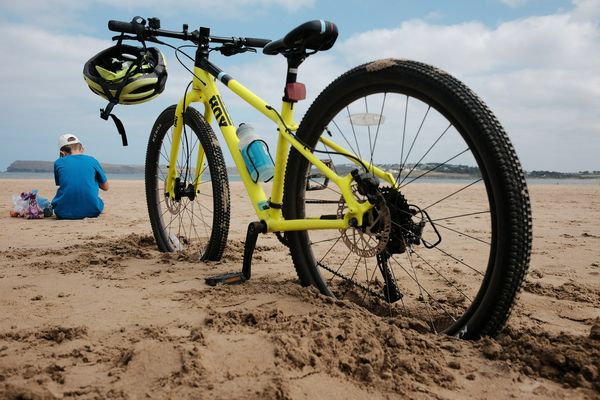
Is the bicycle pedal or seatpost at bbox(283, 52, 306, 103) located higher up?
seatpost at bbox(283, 52, 306, 103)

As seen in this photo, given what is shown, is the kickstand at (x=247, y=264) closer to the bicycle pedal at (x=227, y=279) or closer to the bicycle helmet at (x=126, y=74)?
the bicycle pedal at (x=227, y=279)

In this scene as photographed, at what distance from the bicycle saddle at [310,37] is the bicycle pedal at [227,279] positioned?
1387mm

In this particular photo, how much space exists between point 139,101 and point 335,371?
303 cm

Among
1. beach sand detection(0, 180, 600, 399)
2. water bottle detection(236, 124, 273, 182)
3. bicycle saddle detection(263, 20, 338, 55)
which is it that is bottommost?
beach sand detection(0, 180, 600, 399)

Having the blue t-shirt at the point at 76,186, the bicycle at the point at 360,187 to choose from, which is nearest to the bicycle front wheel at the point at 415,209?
the bicycle at the point at 360,187

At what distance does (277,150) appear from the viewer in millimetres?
2846

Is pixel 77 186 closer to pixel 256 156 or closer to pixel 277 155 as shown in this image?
pixel 256 156

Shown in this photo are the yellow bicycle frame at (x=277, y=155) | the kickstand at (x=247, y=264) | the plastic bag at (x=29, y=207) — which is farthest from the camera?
the plastic bag at (x=29, y=207)

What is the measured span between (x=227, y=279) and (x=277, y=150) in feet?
2.78

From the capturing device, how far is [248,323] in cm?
215

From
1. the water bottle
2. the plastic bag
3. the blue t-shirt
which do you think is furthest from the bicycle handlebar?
the plastic bag

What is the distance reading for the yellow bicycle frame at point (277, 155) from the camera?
7.95 ft

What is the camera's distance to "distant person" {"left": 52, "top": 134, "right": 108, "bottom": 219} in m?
6.63

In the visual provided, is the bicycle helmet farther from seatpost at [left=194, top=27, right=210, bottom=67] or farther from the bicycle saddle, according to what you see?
the bicycle saddle
